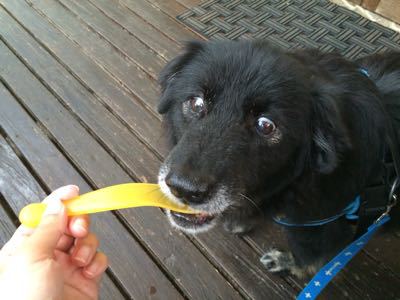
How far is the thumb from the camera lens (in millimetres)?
970

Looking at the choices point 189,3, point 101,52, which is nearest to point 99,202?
point 101,52

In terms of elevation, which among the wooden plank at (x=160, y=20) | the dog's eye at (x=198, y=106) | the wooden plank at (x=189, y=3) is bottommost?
the wooden plank at (x=160, y=20)

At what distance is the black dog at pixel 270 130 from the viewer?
1.26 meters

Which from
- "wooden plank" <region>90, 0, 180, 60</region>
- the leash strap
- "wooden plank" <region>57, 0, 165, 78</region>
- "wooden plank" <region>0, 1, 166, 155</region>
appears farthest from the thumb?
"wooden plank" <region>90, 0, 180, 60</region>

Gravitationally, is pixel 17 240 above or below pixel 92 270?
above

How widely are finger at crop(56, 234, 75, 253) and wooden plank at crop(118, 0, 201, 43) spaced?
7.21ft

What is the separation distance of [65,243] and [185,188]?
436mm

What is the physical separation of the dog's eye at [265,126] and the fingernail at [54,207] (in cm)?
71

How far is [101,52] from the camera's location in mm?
3043

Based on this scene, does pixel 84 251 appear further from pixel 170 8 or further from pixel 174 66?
pixel 170 8

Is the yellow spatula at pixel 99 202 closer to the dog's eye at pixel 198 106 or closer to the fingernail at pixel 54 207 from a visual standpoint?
the fingernail at pixel 54 207

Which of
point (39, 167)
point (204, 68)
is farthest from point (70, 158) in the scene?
point (204, 68)

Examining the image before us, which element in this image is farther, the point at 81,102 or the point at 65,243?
the point at 81,102

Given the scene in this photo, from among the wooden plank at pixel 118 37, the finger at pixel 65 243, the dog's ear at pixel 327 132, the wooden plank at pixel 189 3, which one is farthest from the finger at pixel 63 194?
the wooden plank at pixel 189 3
